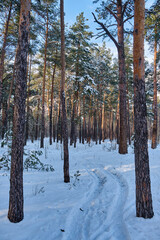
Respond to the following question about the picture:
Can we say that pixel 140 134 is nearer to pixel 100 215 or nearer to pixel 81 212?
pixel 100 215

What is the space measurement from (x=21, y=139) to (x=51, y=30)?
1452cm

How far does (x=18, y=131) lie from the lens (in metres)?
3.13

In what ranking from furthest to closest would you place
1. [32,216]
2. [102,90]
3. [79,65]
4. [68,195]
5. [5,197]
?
1. [102,90]
2. [79,65]
3. [68,195]
4. [5,197]
5. [32,216]

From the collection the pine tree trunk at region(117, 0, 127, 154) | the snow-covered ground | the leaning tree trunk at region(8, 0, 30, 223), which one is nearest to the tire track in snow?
the snow-covered ground

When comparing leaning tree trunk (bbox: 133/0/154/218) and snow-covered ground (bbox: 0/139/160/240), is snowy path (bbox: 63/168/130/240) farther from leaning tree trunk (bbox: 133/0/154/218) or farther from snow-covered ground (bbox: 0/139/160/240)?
leaning tree trunk (bbox: 133/0/154/218)

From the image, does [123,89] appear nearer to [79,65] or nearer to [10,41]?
[79,65]

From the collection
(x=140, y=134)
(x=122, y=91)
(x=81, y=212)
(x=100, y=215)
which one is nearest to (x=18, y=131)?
(x=81, y=212)

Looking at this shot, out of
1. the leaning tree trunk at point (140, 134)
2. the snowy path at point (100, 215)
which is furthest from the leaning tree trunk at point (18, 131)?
the leaning tree trunk at point (140, 134)

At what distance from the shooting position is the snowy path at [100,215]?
2.88 meters

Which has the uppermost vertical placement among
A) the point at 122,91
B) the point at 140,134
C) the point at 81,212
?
the point at 122,91

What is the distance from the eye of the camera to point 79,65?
16.1m

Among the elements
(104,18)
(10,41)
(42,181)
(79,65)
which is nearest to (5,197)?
(42,181)

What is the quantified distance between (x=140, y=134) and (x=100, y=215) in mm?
2264

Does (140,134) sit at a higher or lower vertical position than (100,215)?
higher
